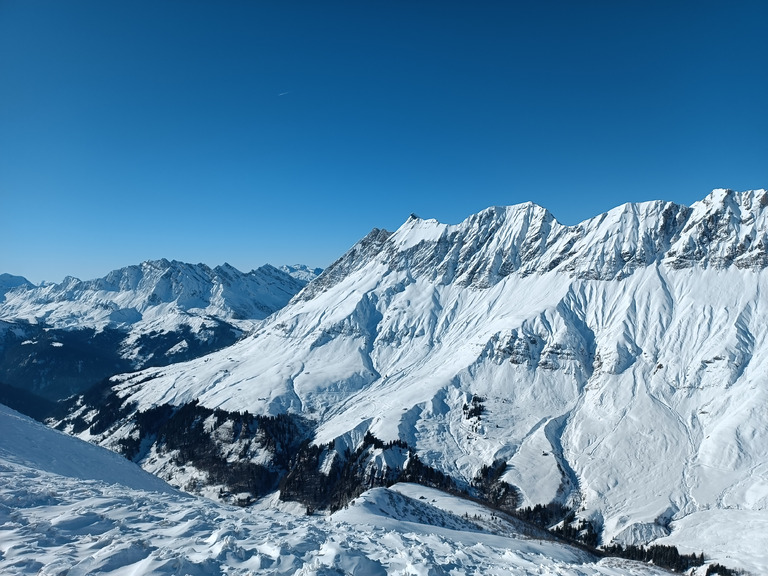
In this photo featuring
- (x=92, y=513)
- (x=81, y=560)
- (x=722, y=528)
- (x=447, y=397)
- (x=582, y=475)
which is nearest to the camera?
(x=81, y=560)

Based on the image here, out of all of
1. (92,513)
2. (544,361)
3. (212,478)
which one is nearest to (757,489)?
(544,361)

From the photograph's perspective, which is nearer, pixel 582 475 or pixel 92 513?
pixel 92 513

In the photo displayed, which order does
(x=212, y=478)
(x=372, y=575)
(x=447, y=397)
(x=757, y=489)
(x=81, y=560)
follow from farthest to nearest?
1. (x=447, y=397)
2. (x=212, y=478)
3. (x=757, y=489)
4. (x=372, y=575)
5. (x=81, y=560)

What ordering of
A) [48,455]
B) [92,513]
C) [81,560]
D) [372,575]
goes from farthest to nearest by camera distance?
[48,455] < [92,513] < [372,575] < [81,560]

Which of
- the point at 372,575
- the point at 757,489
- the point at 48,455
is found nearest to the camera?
the point at 372,575

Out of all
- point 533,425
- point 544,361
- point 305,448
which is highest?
point 544,361

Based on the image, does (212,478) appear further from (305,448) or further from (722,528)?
(722,528)

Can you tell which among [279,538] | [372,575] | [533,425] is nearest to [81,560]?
[279,538]

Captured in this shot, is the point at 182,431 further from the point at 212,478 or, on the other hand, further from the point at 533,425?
the point at 533,425

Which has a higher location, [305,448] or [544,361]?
[544,361]
